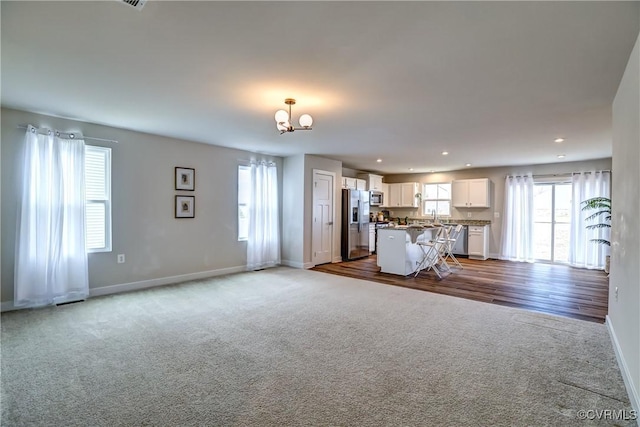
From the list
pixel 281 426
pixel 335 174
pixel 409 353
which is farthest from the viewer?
pixel 335 174

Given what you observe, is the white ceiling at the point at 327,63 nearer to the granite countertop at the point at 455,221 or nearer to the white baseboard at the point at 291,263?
the white baseboard at the point at 291,263

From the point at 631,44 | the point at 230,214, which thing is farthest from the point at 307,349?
the point at 230,214

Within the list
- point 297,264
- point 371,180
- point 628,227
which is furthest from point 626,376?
point 371,180

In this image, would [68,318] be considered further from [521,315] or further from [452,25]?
[521,315]

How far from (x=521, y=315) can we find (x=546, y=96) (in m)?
2.41

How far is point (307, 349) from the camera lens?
2744mm

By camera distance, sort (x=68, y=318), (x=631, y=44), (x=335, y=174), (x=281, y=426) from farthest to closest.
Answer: (x=335, y=174), (x=68, y=318), (x=631, y=44), (x=281, y=426)

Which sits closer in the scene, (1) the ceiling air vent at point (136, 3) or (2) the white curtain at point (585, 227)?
(1) the ceiling air vent at point (136, 3)

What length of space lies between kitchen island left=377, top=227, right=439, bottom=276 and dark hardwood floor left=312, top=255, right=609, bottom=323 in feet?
0.56

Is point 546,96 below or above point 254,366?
above

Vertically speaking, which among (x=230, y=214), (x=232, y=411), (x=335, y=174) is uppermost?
(x=335, y=174)

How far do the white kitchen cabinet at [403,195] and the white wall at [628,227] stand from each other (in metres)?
6.36

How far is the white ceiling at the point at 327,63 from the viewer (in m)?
1.80

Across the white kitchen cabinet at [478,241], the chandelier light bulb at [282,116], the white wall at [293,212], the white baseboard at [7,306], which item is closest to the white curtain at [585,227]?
the white kitchen cabinet at [478,241]
